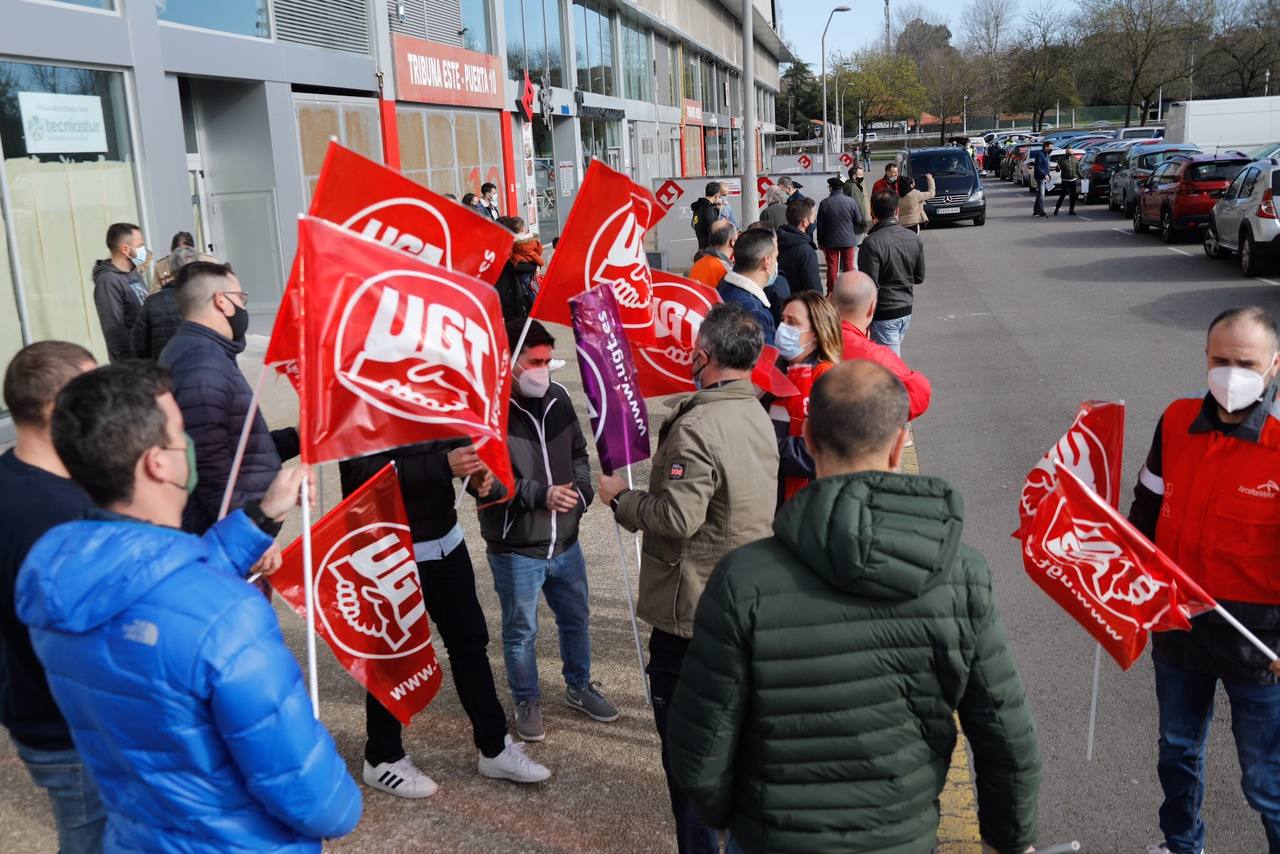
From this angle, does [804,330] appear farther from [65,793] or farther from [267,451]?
[65,793]

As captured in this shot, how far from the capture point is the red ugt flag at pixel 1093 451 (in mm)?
3830

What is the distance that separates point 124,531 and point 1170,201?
2387 cm

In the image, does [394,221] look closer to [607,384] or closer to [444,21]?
[607,384]

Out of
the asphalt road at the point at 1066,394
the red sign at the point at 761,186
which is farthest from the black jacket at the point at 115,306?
the red sign at the point at 761,186

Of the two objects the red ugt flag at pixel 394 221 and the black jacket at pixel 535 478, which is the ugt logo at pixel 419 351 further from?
the black jacket at pixel 535 478

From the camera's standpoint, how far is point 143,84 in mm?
12055

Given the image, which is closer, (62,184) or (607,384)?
(607,384)

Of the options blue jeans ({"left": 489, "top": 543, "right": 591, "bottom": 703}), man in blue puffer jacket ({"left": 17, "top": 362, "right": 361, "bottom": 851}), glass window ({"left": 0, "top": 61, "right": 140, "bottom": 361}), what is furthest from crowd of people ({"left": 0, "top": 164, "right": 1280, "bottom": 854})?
glass window ({"left": 0, "top": 61, "right": 140, "bottom": 361})

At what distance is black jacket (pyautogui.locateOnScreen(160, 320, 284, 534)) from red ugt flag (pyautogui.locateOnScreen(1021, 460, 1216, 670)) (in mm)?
2889

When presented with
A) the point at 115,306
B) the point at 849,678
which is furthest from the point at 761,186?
the point at 849,678

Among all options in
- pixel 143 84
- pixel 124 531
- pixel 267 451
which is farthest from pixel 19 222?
pixel 124 531

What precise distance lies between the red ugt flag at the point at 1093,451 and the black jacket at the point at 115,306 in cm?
694

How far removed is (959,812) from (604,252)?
109 inches

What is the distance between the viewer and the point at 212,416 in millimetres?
4141
